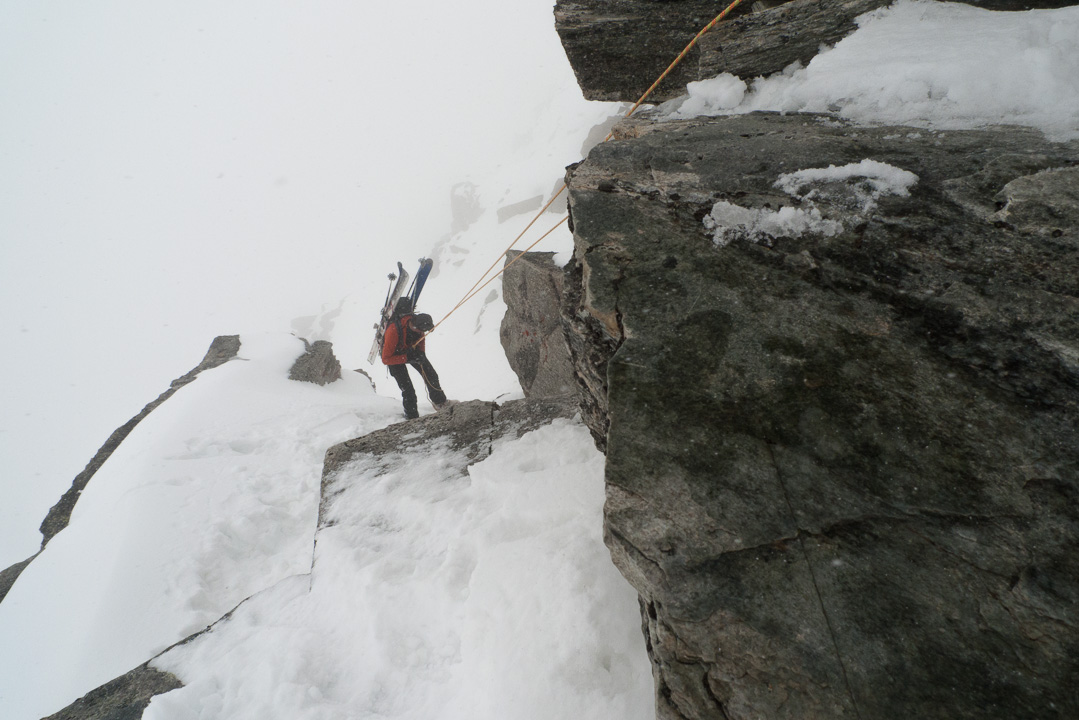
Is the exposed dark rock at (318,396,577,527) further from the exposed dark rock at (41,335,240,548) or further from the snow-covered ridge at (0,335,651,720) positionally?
the exposed dark rock at (41,335,240,548)

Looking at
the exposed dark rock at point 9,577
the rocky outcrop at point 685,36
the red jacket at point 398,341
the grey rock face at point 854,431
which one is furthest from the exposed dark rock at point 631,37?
the exposed dark rock at point 9,577

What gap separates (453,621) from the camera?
292 cm

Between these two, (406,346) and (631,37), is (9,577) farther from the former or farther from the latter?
(631,37)

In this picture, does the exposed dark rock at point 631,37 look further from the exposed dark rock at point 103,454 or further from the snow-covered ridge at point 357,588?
the exposed dark rock at point 103,454

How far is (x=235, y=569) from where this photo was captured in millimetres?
5465

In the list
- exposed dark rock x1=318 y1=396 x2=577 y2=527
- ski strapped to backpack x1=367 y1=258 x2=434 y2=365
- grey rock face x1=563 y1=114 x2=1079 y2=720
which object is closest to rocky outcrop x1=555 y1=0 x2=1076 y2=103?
grey rock face x1=563 y1=114 x2=1079 y2=720

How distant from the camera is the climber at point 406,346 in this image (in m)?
8.76

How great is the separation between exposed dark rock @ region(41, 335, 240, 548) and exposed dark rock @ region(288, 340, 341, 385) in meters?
1.84

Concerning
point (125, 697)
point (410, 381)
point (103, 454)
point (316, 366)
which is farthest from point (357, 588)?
point (316, 366)

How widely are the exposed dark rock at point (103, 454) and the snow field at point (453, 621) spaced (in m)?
6.04

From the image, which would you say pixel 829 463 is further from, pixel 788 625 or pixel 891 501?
pixel 788 625

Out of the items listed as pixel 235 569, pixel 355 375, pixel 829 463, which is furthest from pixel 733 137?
pixel 355 375

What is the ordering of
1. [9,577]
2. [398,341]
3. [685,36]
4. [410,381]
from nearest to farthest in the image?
1. [685,36]
2. [9,577]
3. [398,341]
4. [410,381]

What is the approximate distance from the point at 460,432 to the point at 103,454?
8.26 meters
